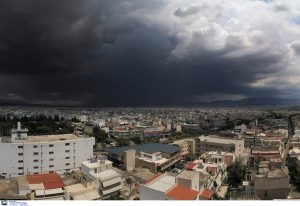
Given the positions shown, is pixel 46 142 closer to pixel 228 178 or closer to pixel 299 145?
pixel 228 178

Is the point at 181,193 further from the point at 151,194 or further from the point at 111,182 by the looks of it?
the point at 111,182

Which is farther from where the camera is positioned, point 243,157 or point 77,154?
point 243,157

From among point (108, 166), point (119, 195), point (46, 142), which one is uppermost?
point (46, 142)

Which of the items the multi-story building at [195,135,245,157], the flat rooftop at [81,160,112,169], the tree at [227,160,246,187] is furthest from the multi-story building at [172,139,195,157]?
the flat rooftop at [81,160,112,169]

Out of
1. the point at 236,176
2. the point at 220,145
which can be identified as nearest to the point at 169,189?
the point at 236,176

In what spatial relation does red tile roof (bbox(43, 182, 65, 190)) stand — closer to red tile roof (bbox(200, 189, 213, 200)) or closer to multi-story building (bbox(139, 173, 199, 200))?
Answer: multi-story building (bbox(139, 173, 199, 200))

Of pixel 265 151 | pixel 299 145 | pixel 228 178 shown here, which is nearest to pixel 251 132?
pixel 299 145
